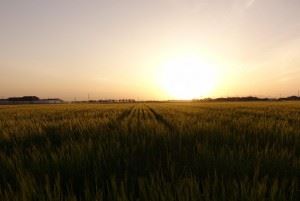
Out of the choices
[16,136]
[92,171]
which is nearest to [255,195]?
[92,171]

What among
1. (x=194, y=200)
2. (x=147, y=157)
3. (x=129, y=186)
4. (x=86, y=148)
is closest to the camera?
(x=194, y=200)

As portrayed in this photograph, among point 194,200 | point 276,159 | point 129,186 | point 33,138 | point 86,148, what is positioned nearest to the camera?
point 194,200

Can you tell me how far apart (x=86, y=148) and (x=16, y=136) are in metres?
2.61

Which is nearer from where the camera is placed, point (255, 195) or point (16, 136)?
point (255, 195)

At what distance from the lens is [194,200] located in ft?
5.01

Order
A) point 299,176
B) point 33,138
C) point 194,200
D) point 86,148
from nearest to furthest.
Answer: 1. point 194,200
2. point 299,176
3. point 86,148
4. point 33,138

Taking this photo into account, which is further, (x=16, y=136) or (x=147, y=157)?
(x=16, y=136)

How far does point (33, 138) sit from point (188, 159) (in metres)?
3.25

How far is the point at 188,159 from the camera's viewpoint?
2.71 meters

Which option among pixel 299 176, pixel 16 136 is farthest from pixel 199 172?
pixel 16 136

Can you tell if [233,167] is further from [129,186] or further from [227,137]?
[227,137]

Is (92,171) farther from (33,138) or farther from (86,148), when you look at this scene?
(33,138)

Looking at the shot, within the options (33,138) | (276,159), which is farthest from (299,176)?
(33,138)

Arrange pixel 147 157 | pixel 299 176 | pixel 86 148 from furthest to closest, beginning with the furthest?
1. pixel 86 148
2. pixel 147 157
3. pixel 299 176
